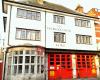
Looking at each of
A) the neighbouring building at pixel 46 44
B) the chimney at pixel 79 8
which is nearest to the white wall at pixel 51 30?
the neighbouring building at pixel 46 44

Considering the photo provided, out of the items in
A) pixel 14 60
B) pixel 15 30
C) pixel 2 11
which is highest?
pixel 2 11

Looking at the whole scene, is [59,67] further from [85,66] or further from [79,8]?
[79,8]

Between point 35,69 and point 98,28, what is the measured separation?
13587 mm

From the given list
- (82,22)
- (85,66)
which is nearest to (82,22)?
(82,22)

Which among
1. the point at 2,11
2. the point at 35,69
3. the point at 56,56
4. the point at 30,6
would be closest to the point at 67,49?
the point at 56,56

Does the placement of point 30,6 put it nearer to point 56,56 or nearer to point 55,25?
point 55,25

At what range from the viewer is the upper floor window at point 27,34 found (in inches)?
718

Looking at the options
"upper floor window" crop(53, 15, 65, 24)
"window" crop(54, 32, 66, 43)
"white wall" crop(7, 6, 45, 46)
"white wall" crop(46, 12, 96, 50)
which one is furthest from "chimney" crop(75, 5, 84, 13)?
"white wall" crop(7, 6, 45, 46)

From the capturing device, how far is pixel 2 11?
19422 mm

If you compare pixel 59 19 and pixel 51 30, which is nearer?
pixel 51 30

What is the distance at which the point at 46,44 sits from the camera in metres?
19.4

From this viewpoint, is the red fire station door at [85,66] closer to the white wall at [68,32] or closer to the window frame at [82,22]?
the white wall at [68,32]

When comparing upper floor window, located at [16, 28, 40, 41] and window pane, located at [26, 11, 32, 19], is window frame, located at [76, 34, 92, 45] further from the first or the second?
window pane, located at [26, 11, 32, 19]

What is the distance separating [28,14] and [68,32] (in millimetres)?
5957
